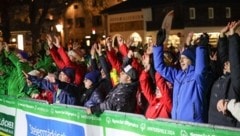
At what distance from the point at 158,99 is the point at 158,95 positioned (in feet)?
0.19

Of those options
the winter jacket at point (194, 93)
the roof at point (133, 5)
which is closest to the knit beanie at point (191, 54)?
the winter jacket at point (194, 93)

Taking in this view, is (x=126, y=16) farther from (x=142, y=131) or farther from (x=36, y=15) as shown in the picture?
(x=142, y=131)

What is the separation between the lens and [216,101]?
21.8 ft

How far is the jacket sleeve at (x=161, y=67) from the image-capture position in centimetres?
763

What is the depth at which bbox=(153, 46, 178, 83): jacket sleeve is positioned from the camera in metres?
7.63

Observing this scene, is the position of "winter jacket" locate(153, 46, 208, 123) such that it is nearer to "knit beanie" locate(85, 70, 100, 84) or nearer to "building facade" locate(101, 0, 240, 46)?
"knit beanie" locate(85, 70, 100, 84)

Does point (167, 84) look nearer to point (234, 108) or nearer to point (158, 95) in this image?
point (158, 95)

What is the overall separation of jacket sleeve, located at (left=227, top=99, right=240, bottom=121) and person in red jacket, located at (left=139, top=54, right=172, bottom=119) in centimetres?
154

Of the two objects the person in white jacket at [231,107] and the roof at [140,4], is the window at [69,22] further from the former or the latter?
the person in white jacket at [231,107]

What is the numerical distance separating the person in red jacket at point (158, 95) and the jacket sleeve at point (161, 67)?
0.27 feet

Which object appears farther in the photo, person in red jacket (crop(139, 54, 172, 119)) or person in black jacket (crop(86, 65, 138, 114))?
person in black jacket (crop(86, 65, 138, 114))

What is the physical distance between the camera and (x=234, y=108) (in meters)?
5.82

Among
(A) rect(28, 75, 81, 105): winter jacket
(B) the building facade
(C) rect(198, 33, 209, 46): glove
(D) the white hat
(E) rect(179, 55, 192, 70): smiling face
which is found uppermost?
(B) the building facade

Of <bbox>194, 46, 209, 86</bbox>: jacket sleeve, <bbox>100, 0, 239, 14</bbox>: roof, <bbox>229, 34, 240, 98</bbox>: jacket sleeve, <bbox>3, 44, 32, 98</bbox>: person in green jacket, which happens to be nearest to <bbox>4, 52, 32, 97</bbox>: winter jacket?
<bbox>3, 44, 32, 98</bbox>: person in green jacket
